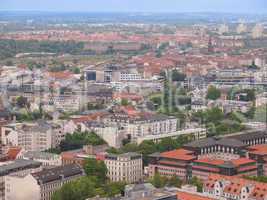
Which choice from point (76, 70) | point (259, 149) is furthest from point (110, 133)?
point (76, 70)

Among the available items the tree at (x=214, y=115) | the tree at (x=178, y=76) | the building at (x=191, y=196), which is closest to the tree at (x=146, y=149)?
the building at (x=191, y=196)

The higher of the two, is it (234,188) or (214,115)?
(234,188)

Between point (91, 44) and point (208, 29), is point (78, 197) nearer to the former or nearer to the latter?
point (91, 44)

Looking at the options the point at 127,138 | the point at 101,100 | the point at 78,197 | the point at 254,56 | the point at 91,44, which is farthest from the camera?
the point at 91,44

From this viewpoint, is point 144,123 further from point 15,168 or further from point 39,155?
point 15,168

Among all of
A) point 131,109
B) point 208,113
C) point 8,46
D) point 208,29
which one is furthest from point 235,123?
point 208,29

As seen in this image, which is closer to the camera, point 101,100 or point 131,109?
point 131,109

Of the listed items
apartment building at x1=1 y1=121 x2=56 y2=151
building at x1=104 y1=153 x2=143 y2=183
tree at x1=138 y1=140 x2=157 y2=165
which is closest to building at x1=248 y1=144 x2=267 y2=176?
tree at x1=138 y1=140 x2=157 y2=165
